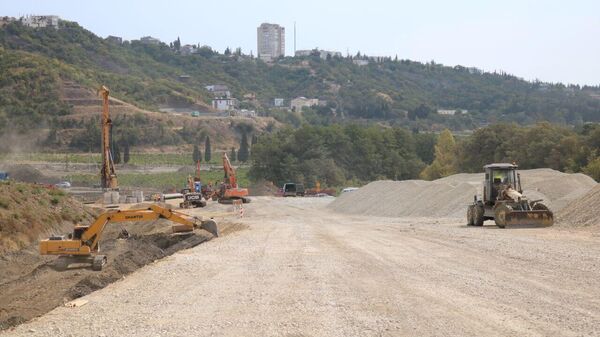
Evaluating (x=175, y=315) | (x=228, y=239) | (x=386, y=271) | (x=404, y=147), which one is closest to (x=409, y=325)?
(x=175, y=315)

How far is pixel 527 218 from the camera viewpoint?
1215 inches

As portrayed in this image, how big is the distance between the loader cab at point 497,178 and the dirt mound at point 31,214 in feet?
61.4

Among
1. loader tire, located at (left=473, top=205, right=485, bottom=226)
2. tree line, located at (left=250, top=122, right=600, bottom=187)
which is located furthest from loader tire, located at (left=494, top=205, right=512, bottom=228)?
tree line, located at (left=250, top=122, right=600, bottom=187)

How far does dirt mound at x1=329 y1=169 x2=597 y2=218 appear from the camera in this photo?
42.9 m

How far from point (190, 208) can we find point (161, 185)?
3753 centimetres

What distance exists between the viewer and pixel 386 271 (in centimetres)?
1734

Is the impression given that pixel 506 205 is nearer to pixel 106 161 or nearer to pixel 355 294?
pixel 355 294

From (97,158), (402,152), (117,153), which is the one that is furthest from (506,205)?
(97,158)

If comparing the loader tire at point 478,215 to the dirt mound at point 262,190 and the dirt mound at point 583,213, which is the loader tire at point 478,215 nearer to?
the dirt mound at point 583,213

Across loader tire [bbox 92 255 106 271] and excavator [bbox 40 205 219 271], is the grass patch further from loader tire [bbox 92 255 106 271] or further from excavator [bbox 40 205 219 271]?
loader tire [bbox 92 255 106 271]

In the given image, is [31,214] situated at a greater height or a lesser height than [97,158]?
lesser

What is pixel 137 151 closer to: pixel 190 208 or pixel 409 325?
pixel 190 208

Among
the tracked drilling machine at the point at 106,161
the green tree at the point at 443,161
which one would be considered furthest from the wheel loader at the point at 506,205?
the green tree at the point at 443,161

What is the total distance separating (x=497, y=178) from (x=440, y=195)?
53.6 ft
